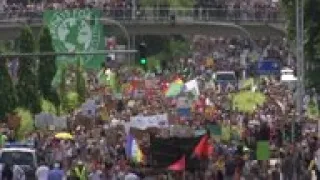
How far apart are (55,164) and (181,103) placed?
14.5 meters

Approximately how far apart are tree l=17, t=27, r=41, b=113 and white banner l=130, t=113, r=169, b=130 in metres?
11.2

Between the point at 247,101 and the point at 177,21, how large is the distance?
39.3 m

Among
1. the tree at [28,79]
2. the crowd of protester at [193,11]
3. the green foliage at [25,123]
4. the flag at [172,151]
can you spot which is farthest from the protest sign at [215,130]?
the crowd of protester at [193,11]

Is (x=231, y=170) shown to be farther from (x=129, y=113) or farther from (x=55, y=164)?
(x=129, y=113)

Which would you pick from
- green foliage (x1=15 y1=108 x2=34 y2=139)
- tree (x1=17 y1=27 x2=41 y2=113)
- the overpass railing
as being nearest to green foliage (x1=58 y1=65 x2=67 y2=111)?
tree (x1=17 y1=27 x2=41 y2=113)

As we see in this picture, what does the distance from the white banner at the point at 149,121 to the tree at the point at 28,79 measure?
442 inches

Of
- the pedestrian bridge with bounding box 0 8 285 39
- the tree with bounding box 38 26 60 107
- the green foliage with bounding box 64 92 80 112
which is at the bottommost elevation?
the pedestrian bridge with bounding box 0 8 285 39

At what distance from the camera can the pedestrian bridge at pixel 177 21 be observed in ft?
321

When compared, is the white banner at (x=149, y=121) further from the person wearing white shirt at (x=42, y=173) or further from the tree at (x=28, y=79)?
the tree at (x=28, y=79)

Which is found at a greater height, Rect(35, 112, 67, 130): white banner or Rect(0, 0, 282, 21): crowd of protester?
Rect(35, 112, 67, 130): white banner

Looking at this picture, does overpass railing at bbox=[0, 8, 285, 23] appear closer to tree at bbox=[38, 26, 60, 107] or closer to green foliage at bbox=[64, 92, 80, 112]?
tree at bbox=[38, 26, 60, 107]

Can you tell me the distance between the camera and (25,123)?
58656 millimetres

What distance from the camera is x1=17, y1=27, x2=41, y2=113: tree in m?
65.4

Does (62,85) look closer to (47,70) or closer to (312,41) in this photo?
(47,70)
